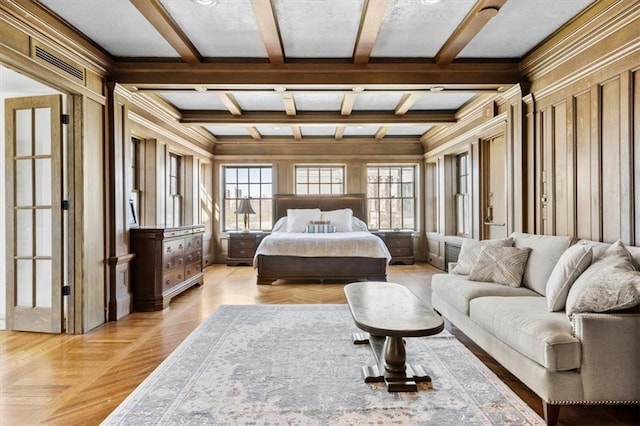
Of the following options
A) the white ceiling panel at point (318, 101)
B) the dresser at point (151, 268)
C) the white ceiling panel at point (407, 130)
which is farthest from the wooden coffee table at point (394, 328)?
the white ceiling panel at point (407, 130)

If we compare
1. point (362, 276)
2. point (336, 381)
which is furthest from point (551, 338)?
point (362, 276)

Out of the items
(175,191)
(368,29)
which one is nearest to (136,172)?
(175,191)

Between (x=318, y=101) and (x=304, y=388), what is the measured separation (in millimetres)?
4152

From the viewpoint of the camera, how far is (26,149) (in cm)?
359

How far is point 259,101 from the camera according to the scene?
5410mm

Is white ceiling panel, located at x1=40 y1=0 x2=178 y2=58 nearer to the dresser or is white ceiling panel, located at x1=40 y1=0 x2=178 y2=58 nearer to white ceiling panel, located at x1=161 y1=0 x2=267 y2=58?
white ceiling panel, located at x1=161 y1=0 x2=267 y2=58

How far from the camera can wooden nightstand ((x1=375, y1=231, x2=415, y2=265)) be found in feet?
25.0

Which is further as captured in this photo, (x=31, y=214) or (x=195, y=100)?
Answer: (x=195, y=100)

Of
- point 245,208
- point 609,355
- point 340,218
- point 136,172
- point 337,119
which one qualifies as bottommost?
point 609,355

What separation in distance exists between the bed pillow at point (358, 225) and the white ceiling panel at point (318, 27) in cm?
389

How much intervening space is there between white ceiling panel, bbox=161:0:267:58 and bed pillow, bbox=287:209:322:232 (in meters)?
3.73

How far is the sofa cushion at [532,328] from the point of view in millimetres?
1931

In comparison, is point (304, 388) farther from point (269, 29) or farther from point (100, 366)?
point (269, 29)

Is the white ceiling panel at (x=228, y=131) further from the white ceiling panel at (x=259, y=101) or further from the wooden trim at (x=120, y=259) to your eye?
the wooden trim at (x=120, y=259)
